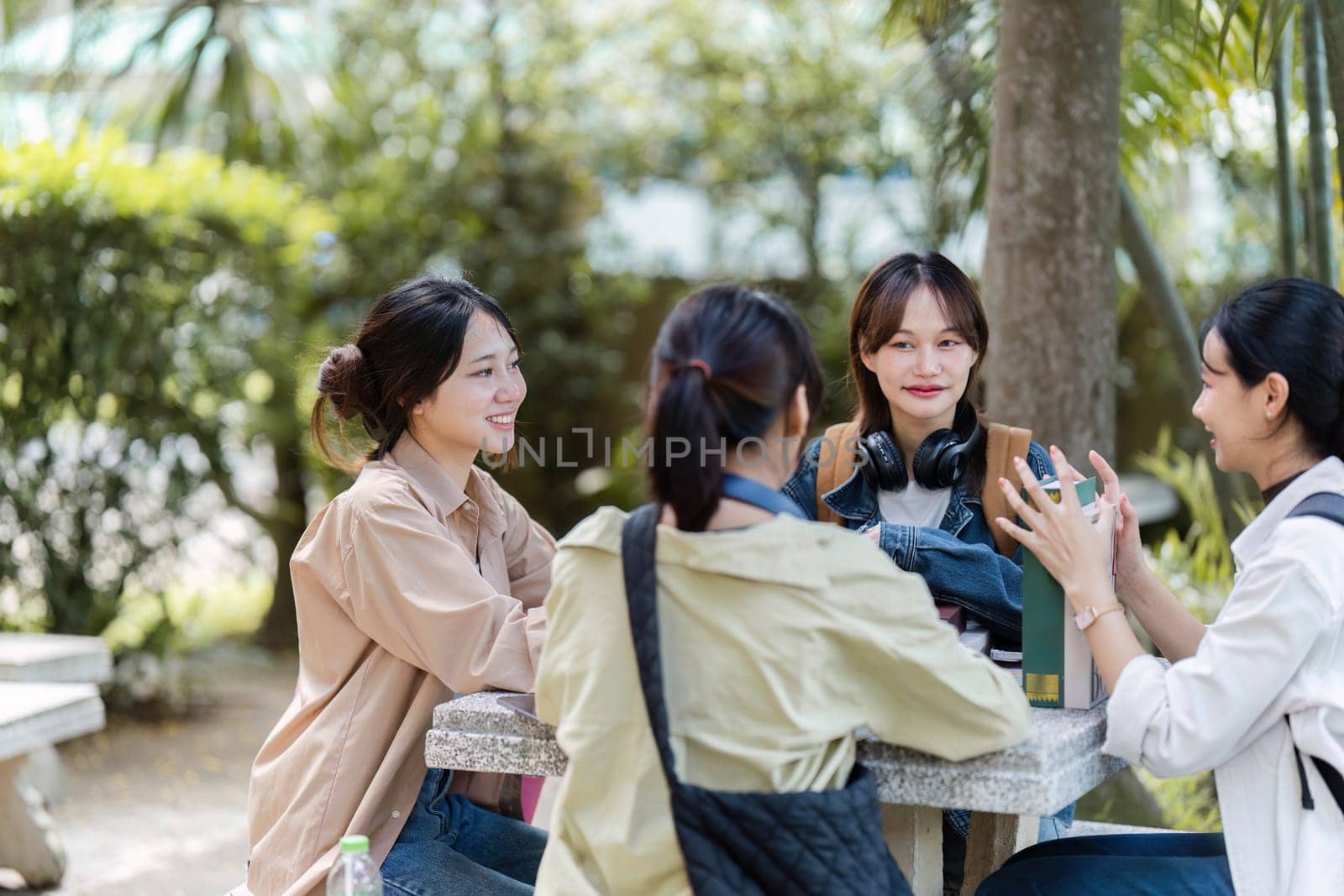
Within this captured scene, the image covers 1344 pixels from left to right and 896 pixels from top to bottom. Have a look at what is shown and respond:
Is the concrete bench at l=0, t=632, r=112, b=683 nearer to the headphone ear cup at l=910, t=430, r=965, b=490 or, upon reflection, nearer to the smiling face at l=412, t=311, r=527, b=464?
the smiling face at l=412, t=311, r=527, b=464

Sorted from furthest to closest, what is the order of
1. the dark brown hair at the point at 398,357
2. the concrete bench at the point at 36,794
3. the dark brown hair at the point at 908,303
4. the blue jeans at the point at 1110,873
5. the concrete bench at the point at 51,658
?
the concrete bench at the point at 51,658 < the concrete bench at the point at 36,794 < the dark brown hair at the point at 908,303 < the dark brown hair at the point at 398,357 < the blue jeans at the point at 1110,873

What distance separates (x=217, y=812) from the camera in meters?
5.09

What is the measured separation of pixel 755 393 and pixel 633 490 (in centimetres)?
715

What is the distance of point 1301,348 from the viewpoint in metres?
1.97

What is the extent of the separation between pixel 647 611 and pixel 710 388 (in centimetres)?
30

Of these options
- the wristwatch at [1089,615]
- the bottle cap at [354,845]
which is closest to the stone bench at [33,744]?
the bottle cap at [354,845]

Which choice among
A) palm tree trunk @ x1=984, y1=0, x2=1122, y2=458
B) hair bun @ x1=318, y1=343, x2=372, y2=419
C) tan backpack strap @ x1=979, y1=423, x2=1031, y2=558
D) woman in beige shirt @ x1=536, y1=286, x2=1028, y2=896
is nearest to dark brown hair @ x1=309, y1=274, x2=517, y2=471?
hair bun @ x1=318, y1=343, x2=372, y2=419

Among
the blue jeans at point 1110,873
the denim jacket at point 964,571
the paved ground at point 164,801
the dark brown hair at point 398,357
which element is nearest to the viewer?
the blue jeans at point 1110,873

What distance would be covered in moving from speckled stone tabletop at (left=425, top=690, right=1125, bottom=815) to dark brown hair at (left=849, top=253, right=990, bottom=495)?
0.77 m

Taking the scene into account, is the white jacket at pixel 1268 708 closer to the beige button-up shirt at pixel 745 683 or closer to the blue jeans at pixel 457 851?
the beige button-up shirt at pixel 745 683

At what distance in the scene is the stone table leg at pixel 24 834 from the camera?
163 inches

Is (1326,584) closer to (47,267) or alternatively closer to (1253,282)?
(1253,282)

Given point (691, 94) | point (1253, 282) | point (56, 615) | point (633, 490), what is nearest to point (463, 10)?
point (691, 94)

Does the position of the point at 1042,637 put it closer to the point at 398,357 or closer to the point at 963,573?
the point at 963,573
